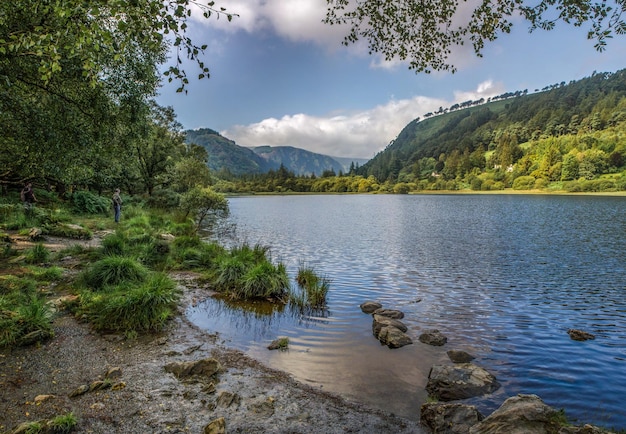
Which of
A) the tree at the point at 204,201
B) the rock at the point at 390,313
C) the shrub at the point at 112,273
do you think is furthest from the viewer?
the tree at the point at 204,201

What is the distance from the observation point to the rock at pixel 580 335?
35.0 feet

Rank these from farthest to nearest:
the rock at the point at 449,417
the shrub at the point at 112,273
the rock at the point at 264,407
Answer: the shrub at the point at 112,273 < the rock at the point at 264,407 < the rock at the point at 449,417

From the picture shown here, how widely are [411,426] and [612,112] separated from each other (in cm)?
23303

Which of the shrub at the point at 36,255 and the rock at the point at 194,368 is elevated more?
the shrub at the point at 36,255

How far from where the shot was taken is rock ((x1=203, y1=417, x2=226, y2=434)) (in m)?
5.48

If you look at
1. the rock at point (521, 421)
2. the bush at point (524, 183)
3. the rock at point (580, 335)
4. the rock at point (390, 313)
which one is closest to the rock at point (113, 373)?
the rock at point (521, 421)

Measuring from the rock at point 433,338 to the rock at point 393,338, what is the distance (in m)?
0.43

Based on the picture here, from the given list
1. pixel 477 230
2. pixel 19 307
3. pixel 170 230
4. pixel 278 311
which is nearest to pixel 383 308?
pixel 278 311

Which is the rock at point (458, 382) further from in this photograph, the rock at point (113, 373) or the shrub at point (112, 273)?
→ the shrub at point (112, 273)

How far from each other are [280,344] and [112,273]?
22.2 feet

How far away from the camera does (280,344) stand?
9.77m

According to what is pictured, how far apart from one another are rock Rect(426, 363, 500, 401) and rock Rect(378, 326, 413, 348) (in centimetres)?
177

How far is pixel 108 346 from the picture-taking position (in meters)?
8.33

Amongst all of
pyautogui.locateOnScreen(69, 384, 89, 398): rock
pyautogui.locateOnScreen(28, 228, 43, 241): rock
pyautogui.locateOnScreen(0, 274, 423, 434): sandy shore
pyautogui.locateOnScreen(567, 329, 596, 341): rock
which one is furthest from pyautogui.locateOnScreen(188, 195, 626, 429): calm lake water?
pyautogui.locateOnScreen(28, 228, 43, 241): rock
